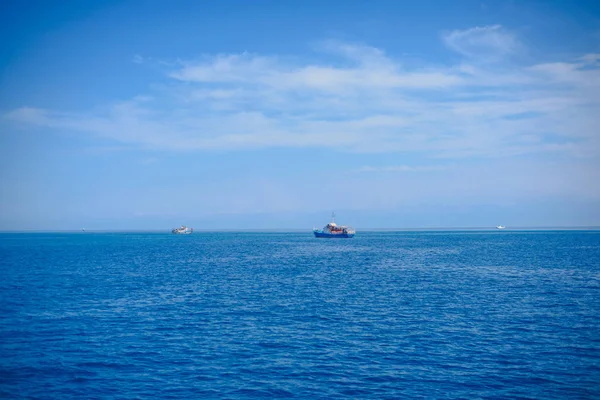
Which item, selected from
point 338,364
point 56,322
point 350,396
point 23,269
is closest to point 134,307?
point 56,322

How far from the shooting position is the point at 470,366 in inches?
1070

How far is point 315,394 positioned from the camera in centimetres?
2336

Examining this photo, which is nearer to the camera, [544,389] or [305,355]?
[544,389]

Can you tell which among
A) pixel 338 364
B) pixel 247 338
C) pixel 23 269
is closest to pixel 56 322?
pixel 247 338

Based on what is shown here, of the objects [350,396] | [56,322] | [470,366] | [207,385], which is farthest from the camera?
[56,322]

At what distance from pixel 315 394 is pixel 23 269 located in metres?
84.5

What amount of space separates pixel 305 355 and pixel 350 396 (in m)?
6.99

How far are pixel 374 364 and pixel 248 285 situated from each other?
35.2 metres

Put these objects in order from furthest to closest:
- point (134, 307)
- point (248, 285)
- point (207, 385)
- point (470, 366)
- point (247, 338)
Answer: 1. point (248, 285)
2. point (134, 307)
3. point (247, 338)
4. point (470, 366)
5. point (207, 385)

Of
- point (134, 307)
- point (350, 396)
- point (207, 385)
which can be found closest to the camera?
point (350, 396)

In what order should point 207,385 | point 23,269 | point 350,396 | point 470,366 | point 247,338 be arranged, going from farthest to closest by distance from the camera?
point 23,269 → point 247,338 → point 470,366 → point 207,385 → point 350,396

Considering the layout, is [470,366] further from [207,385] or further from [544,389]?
[207,385]

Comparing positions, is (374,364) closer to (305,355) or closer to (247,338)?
(305,355)

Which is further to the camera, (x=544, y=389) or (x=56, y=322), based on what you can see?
(x=56, y=322)
